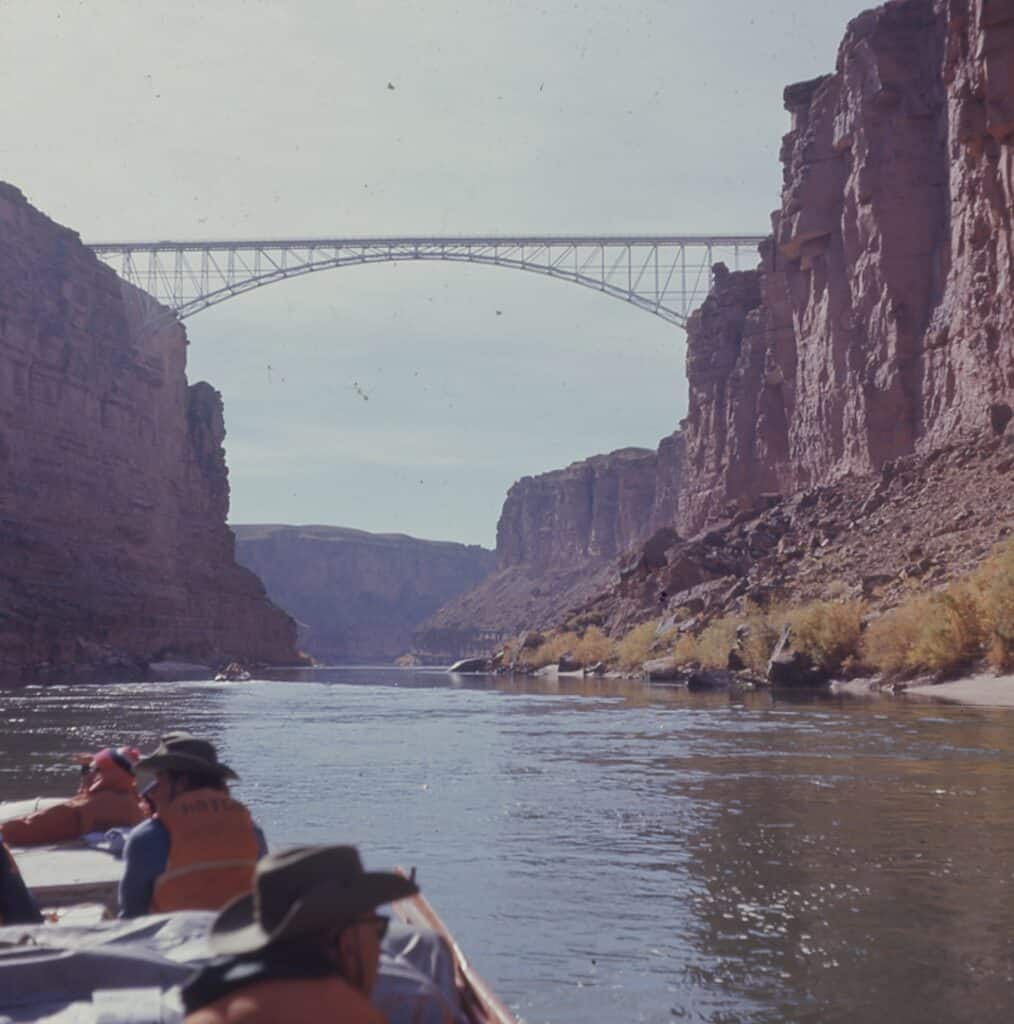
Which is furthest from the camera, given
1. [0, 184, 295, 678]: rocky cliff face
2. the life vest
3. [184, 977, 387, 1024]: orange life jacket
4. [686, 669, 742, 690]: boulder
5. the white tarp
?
[0, 184, 295, 678]: rocky cliff face

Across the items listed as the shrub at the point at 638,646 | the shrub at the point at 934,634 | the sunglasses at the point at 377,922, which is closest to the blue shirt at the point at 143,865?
the sunglasses at the point at 377,922

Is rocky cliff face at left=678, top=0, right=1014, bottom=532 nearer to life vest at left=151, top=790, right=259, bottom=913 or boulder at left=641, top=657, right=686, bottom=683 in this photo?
boulder at left=641, top=657, right=686, bottom=683

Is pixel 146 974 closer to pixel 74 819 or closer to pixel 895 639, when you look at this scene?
pixel 74 819

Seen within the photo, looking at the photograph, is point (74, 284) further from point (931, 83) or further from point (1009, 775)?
point (1009, 775)

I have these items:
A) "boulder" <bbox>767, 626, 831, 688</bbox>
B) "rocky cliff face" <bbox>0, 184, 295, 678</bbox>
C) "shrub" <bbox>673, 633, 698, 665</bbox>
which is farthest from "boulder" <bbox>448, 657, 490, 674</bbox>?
"boulder" <bbox>767, 626, 831, 688</bbox>

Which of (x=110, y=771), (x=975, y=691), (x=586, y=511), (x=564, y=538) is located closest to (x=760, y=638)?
(x=975, y=691)

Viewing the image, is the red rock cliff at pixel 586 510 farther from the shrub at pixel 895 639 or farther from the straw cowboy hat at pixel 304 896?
the straw cowboy hat at pixel 304 896
